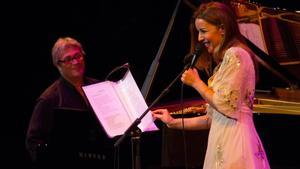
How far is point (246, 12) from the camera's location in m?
4.61

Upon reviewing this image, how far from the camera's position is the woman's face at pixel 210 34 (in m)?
2.70

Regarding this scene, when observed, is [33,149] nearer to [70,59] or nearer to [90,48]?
[70,59]

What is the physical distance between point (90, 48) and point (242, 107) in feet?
9.51

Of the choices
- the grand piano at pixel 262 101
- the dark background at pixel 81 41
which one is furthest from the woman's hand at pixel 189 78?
the dark background at pixel 81 41

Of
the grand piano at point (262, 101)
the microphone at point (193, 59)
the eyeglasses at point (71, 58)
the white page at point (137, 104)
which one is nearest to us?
the microphone at point (193, 59)

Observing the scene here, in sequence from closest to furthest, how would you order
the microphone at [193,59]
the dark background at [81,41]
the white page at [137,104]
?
1. the microphone at [193,59]
2. the white page at [137,104]
3. the dark background at [81,41]

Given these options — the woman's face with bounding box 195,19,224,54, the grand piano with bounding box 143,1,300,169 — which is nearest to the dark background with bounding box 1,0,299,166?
the grand piano with bounding box 143,1,300,169

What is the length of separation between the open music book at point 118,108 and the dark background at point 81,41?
1.45 meters

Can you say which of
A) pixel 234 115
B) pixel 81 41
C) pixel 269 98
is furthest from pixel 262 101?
pixel 81 41

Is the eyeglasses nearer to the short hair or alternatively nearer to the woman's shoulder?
the short hair

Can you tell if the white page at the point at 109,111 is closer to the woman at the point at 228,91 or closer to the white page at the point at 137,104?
the white page at the point at 137,104

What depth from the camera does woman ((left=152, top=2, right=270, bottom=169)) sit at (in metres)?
2.63

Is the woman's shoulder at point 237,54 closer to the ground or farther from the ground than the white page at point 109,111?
farther from the ground

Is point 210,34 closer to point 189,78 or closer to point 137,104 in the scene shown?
point 189,78
